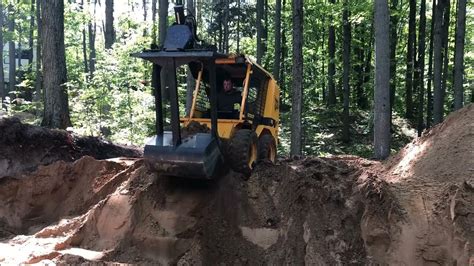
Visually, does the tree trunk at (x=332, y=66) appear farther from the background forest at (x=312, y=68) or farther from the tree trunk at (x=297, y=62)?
the tree trunk at (x=297, y=62)

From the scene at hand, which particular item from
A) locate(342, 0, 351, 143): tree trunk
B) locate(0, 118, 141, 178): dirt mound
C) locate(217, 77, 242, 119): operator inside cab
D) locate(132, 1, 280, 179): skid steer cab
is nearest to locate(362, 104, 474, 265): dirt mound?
locate(132, 1, 280, 179): skid steer cab

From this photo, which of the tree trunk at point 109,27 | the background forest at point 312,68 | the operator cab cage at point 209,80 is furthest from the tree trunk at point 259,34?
the operator cab cage at point 209,80

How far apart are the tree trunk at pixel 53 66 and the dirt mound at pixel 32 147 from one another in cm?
204

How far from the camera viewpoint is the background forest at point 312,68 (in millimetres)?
14805

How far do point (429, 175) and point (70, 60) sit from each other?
35.1m

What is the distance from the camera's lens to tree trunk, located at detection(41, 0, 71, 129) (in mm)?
12117

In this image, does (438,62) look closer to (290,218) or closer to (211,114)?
(290,218)

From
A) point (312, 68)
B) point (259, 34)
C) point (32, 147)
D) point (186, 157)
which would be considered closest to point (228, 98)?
point (186, 157)

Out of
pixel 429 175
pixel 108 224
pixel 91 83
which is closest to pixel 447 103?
pixel 91 83

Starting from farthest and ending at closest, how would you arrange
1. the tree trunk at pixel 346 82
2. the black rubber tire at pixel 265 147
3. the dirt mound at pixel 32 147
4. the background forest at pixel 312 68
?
the tree trunk at pixel 346 82, the background forest at pixel 312 68, the dirt mound at pixel 32 147, the black rubber tire at pixel 265 147

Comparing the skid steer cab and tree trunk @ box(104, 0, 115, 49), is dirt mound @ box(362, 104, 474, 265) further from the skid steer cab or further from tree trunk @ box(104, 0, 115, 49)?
tree trunk @ box(104, 0, 115, 49)

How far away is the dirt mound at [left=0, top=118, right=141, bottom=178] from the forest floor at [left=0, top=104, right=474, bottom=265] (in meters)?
1.49

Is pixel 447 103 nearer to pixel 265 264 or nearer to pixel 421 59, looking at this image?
pixel 421 59

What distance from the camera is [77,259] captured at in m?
5.80
